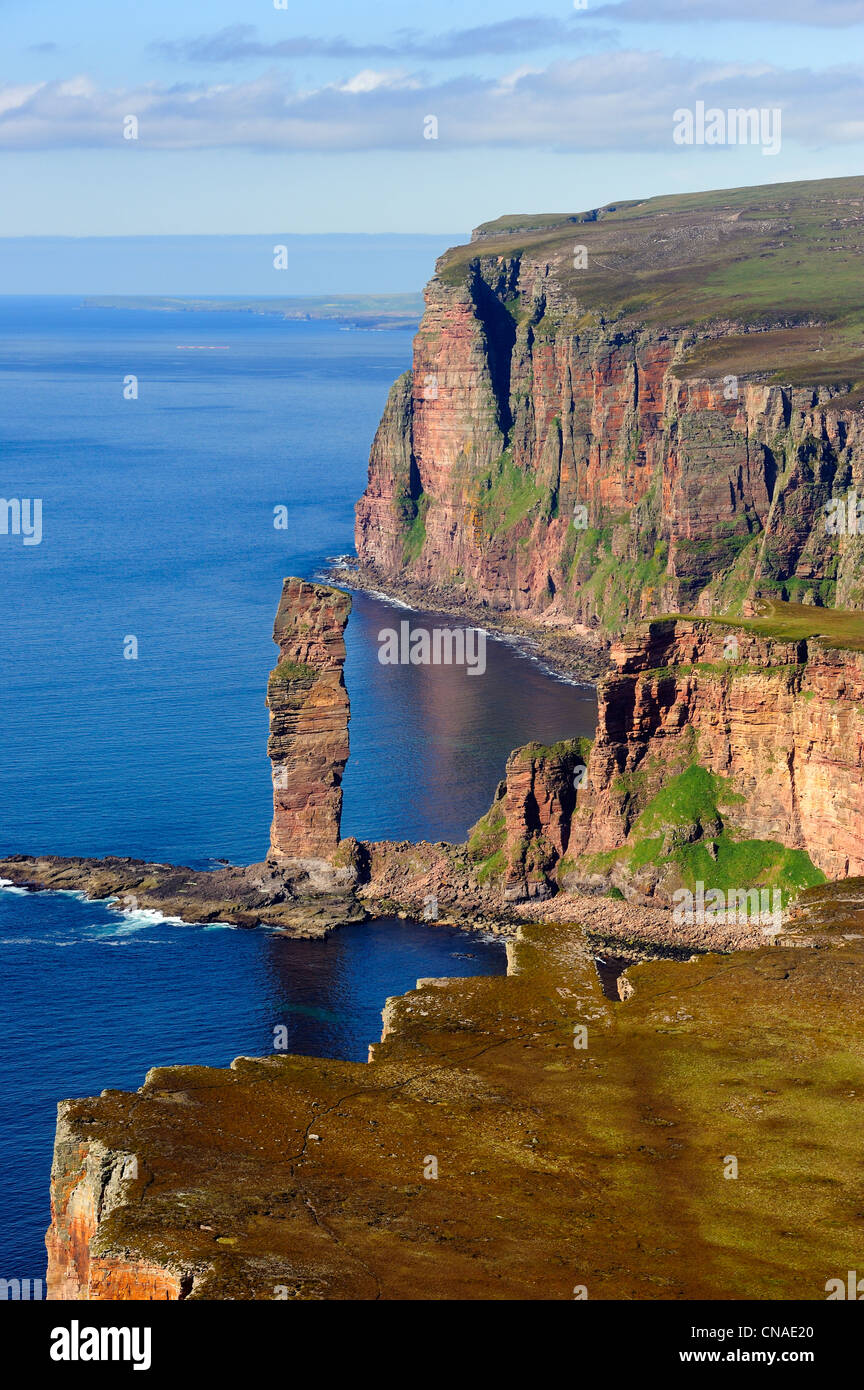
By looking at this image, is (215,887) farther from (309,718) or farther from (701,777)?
(701,777)

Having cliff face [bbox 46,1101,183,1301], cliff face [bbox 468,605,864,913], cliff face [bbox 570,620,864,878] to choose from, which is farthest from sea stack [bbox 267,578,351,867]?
cliff face [bbox 46,1101,183,1301]

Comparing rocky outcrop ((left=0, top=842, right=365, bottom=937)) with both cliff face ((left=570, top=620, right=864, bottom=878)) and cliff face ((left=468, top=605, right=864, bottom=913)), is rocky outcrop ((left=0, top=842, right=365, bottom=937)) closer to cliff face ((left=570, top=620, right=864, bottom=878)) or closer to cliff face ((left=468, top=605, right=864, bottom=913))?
cliff face ((left=468, top=605, right=864, bottom=913))

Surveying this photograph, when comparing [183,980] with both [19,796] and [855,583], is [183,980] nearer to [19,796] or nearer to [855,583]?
[19,796]

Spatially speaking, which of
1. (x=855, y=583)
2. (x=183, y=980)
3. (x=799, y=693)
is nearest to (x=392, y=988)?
(x=183, y=980)

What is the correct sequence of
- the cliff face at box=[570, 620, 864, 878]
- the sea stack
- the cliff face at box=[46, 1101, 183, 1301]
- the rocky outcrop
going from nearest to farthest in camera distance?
the cliff face at box=[46, 1101, 183, 1301] → the cliff face at box=[570, 620, 864, 878] → the rocky outcrop → the sea stack

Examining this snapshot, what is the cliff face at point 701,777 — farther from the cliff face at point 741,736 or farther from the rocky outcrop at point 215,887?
the rocky outcrop at point 215,887

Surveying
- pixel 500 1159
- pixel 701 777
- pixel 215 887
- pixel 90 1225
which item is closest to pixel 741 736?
pixel 701 777

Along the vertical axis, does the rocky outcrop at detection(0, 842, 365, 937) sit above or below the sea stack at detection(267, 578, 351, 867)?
below

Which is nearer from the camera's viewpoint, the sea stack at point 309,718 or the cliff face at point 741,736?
the cliff face at point 741,736

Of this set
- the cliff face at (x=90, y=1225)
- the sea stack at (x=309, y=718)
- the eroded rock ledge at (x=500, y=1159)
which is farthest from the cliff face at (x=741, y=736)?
the cliff face at (x=90, y=1225)
